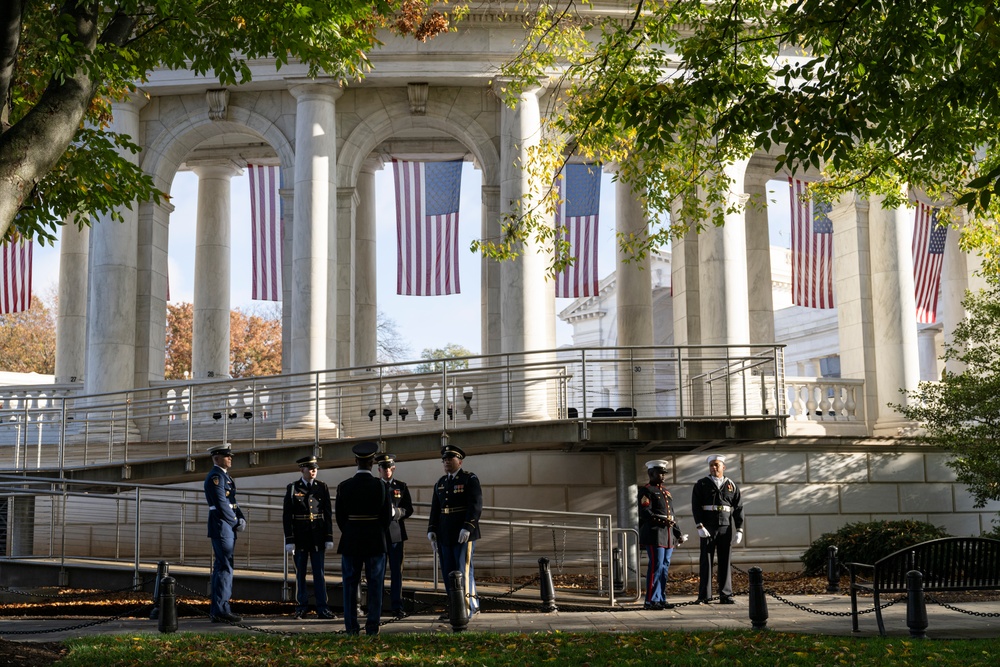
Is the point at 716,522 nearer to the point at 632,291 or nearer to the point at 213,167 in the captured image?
the point at 632,291

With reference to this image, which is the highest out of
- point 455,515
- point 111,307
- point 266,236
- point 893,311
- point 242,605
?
point 266,236

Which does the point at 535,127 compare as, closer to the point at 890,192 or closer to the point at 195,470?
the point at 890,192

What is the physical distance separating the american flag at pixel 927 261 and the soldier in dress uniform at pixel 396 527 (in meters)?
21.9

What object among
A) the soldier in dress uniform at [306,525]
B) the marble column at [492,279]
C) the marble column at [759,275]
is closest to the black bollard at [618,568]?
the soldier in dress uniform at [306,525]

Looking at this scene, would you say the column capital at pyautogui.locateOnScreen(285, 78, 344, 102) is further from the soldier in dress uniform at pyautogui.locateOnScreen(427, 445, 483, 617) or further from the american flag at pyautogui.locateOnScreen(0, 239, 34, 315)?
the soldier in dress uniform at pyautogui.locateOnScreen(427, 445, 483, 617)

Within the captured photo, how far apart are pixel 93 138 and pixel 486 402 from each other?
14.1 metres

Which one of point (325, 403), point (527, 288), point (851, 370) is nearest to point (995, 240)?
point (851, 370)

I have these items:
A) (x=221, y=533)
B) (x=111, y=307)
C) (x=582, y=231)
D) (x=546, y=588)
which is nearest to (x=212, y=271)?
(x=111, y=307)

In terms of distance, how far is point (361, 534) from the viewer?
1479 centimetres

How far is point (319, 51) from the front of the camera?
17766 mm

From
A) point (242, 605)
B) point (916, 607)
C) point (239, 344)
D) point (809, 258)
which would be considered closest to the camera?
point (916, 607)

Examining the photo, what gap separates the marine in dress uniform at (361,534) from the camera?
14.8 m

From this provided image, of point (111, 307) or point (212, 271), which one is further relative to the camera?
point (212, 271)

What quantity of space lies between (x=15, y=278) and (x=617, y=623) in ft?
77.0
